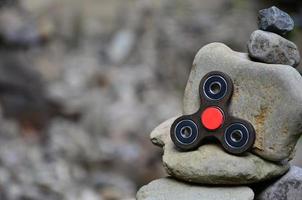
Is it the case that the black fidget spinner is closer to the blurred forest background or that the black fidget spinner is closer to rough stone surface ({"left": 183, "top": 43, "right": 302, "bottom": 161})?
rough stone surface ({"left": 183, "top": 43, "right": 302, "bottom": 161})

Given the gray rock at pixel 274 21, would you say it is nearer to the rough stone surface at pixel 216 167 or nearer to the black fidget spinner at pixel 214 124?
the black fidget spinner at pixel 214 124

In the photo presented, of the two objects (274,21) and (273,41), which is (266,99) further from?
(274,21)

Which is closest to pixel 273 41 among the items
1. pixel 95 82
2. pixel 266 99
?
pixel 266 99

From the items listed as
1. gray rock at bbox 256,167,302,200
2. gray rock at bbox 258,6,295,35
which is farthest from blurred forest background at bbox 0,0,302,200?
gray rock at bbox 258,6,295,35

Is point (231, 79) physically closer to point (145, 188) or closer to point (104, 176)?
point (145, 188)

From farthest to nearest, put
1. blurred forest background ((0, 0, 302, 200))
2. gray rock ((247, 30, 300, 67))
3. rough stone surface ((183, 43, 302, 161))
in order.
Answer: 1. blurred forest background ((0, 0, 302, 200))
2. gray rock ((247, 30, 300, 67))
3. rough stone surface ((183, 43, 302, 161))

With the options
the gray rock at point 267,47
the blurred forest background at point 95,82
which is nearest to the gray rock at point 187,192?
the gray rock at point 267,47
